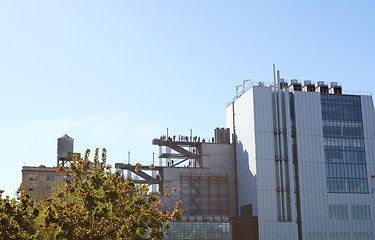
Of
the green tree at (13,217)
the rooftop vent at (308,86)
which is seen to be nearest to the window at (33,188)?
the rooftop vent at (308,86)

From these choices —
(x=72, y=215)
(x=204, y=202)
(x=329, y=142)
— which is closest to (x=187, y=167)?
(x=204, y=202)

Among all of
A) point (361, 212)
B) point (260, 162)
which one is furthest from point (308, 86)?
point (361, 212)

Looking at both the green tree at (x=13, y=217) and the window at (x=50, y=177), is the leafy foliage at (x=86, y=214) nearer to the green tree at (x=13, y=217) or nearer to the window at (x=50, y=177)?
the green tree at (x=13, y=217)

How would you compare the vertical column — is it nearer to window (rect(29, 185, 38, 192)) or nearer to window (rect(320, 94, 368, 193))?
window (rect(320, 94, 368, 193))

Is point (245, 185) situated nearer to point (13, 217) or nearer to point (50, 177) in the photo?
point (50, 177)

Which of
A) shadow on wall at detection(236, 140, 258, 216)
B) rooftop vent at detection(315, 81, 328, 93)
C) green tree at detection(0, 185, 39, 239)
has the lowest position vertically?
green tree at detection(0, 185, 39, 239)

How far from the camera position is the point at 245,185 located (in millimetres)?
105688

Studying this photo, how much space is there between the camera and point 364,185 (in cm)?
10681

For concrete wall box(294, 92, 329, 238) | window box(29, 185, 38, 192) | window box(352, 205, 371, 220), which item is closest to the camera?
concrete wall box(294, 92, 329, 238)

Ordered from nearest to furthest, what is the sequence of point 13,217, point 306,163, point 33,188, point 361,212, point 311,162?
point 13,217 < point 306,163 < point 311,162 < point 361,212 < point 33,188

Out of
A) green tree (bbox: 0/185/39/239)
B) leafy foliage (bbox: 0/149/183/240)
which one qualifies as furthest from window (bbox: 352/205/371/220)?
green tree (bbox: 0/185/39/239)

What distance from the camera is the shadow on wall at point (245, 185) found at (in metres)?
102

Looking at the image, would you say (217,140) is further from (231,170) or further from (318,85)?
(318,85)

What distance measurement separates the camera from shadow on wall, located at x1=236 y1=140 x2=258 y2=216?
102 metres
